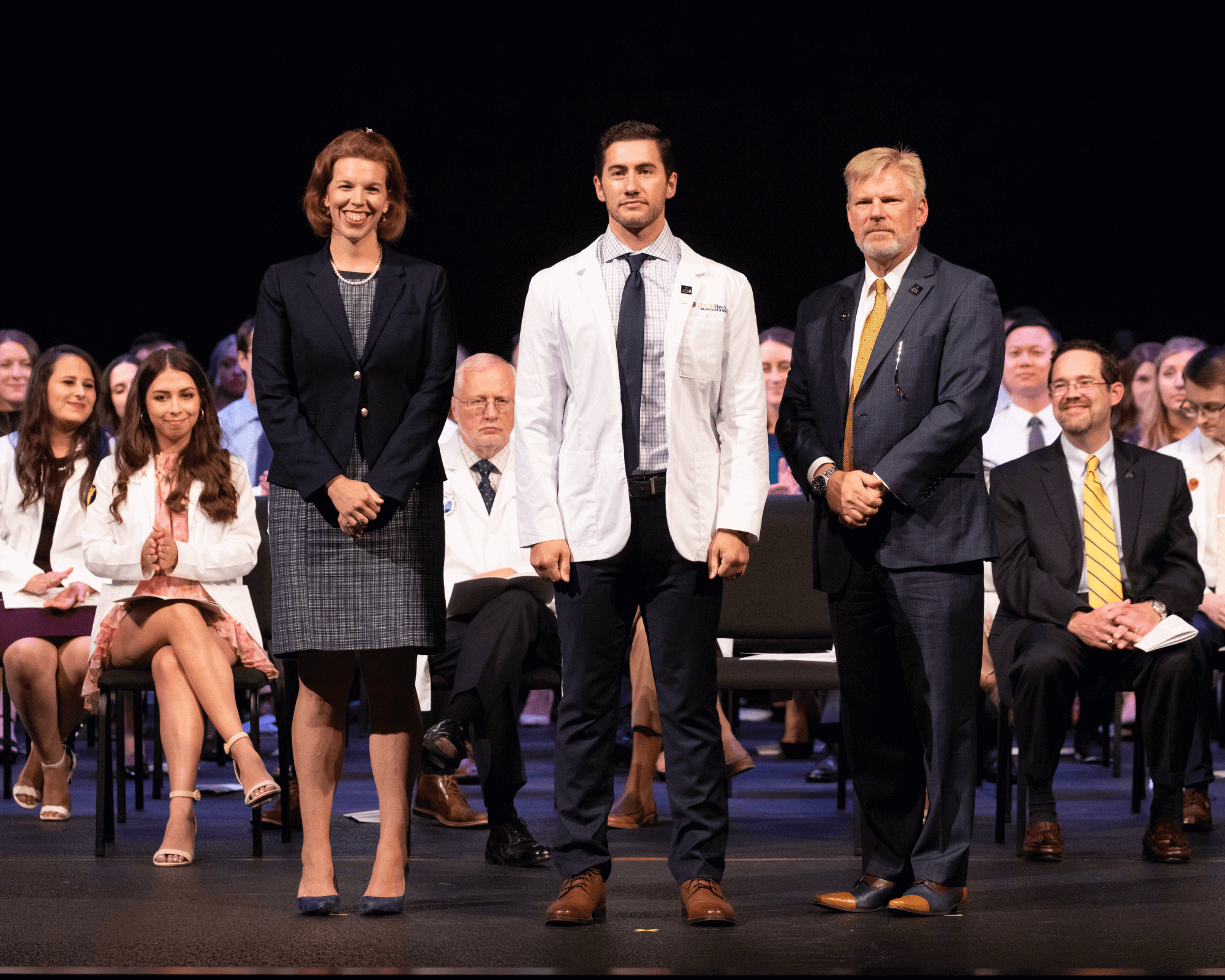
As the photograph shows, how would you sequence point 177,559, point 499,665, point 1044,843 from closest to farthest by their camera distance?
point 1044,843
point 499,665
point 177,559

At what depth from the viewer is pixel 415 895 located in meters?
3.15

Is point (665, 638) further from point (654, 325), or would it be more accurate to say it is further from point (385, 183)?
point (385, 183)

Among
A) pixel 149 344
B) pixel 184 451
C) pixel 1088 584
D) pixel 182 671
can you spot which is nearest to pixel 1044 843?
pixel 1088 584

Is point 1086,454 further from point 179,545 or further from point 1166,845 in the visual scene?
point 179,545

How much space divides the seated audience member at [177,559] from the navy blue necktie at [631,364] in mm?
1390

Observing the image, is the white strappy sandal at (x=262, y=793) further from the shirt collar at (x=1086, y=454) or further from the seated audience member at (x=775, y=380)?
the seated audience member at (x=775, y=380)

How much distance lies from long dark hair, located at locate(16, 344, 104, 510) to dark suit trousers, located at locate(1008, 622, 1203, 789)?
287cm

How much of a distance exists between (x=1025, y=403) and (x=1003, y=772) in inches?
Result: 83.5

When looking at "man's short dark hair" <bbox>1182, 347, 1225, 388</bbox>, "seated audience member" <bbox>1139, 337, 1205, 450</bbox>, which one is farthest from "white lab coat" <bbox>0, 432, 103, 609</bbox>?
"seated audience member" <bbox>1139, 337, 1205, 450</bbox>

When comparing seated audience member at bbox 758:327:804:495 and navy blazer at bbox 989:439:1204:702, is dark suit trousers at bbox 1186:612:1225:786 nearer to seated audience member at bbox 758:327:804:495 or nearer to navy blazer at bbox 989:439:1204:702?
navy blazer at bbox 989:439:1204:702

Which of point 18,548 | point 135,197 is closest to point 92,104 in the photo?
point 135,197

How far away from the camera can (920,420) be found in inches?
119

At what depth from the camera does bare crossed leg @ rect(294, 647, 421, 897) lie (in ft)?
9.61

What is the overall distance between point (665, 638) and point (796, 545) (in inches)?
65.4
